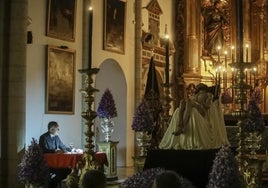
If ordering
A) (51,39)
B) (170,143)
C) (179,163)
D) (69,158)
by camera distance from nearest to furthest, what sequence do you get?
(179,163), (170,143), (69,158), (51,39)

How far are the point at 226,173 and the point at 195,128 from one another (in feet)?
8.16

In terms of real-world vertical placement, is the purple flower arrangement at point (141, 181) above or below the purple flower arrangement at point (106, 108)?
below

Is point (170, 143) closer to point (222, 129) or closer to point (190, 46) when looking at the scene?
point (222, 129)

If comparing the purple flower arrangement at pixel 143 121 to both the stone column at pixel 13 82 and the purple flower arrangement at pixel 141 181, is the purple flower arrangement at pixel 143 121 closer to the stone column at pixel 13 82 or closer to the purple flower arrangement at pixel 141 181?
the purple flower arrangement at pixel 141 181

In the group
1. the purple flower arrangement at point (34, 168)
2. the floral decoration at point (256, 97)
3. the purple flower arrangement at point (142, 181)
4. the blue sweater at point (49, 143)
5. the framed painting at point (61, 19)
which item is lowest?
the blue sweater at point (49, 143)

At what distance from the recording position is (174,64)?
1941 centimetres

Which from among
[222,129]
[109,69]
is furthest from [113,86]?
[222,129]

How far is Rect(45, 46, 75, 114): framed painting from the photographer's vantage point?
1304 cm

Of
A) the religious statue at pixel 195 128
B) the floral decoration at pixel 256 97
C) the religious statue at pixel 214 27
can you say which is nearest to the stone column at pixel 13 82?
the floral decoration at pixel 256 97

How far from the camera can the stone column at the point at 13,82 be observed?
10648 millimetres

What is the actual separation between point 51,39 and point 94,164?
890cm

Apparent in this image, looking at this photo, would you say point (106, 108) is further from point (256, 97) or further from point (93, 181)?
point (93, 181)

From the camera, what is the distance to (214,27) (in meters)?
20.0

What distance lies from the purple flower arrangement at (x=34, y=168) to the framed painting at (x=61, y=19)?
8747 millimetres
